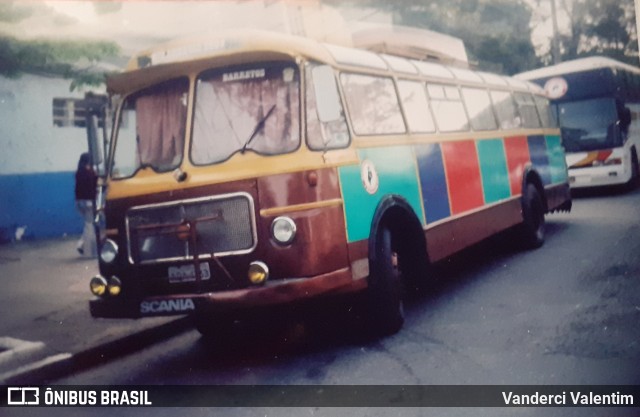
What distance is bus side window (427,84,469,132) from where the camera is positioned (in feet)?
19.6

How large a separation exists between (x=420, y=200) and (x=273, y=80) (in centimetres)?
165

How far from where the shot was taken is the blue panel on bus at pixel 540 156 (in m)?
7.98

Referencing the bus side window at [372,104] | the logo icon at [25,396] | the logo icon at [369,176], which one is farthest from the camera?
the bus side window at [372,104]

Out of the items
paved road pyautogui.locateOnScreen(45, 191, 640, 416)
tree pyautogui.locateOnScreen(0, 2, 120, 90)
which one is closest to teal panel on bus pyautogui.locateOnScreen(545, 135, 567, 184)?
Answer: paved road pyautogui.locateOnScreen(45, 191, 640, 416)

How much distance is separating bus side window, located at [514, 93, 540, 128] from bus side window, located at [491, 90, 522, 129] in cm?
18

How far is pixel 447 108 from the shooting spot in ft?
20.3

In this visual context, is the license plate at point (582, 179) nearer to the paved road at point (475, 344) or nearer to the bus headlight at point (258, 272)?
the paved road at point (475, 344)

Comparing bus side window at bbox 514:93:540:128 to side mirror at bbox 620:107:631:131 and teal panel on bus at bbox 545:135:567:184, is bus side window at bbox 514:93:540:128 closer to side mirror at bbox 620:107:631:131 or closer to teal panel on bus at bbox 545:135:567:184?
teal panel on bus at bbox 545:135:567:184

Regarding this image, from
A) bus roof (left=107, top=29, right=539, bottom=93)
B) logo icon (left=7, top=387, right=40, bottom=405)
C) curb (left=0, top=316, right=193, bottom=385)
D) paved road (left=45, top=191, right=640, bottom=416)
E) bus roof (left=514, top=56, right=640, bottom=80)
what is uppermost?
bus roof (left=107, top=29, right=539, bottom=93)

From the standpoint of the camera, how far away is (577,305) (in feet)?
16.2

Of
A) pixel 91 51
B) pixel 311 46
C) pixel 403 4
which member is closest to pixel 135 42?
pixel 91 51

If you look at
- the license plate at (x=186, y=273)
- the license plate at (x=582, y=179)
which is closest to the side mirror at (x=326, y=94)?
the license plate at (x=186, y=273)

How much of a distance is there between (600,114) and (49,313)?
15.9 ft

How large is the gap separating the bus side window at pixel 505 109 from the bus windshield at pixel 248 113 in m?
3.64
